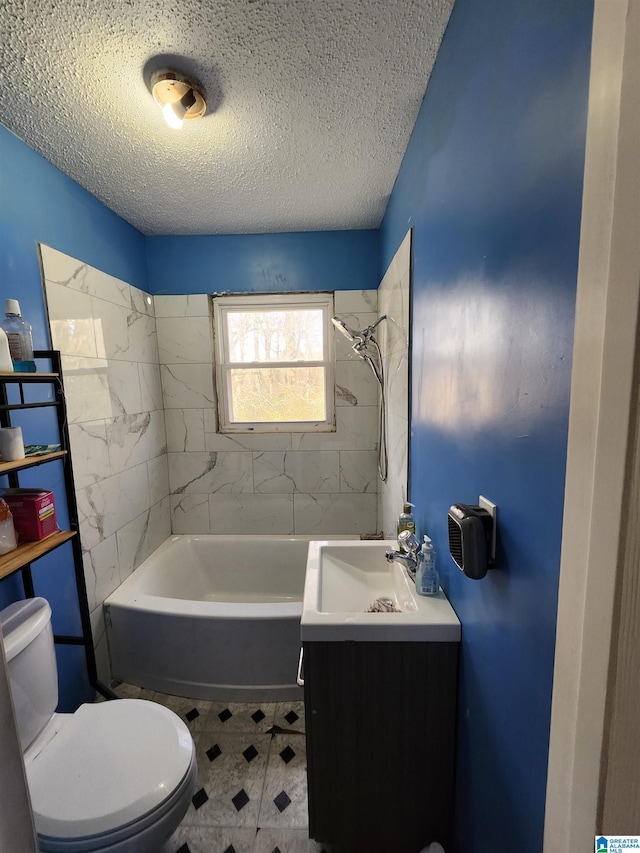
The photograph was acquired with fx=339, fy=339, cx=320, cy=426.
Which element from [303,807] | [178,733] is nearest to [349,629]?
[178,733]

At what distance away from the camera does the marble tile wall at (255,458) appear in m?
2.40

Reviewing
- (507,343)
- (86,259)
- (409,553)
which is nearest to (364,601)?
(409,553)

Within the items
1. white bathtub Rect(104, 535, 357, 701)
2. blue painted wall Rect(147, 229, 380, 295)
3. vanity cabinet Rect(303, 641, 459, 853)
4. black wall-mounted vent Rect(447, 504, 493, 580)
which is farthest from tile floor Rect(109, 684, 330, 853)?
blue painted wall Rect(147, 229, 380, 295)

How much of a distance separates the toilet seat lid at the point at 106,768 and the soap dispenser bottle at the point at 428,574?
2.91 ft

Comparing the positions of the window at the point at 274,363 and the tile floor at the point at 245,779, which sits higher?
the window at the point at 274,363

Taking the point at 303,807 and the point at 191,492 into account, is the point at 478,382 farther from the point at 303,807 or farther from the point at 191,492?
the point at 191,492

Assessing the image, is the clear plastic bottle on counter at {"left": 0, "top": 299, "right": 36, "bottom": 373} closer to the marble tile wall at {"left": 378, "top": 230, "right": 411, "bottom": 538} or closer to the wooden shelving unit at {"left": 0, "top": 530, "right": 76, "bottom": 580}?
the wooden shelving unit at {"left": 0, "top": 530, "right": 76, "bottom": 580}

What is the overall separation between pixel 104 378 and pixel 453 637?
1989 millimetres

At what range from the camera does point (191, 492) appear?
2.52 m

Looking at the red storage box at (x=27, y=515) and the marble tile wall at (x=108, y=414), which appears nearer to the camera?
the red storage box at (x=27, y=515)

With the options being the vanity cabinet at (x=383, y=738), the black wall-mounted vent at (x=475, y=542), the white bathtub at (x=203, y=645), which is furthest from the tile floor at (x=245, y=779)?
the black wall-mounted vent at (x=475, y=542)

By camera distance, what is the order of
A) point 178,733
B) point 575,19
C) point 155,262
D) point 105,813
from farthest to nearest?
1. point 155,262
2. point 178,733
3. point 105,813
4. point 575,19

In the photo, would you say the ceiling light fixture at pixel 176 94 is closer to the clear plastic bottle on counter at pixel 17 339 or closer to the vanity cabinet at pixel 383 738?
the clear plastic bottle on counter at pixel 17 339

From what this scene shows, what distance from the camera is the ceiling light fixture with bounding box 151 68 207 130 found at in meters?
1.07
